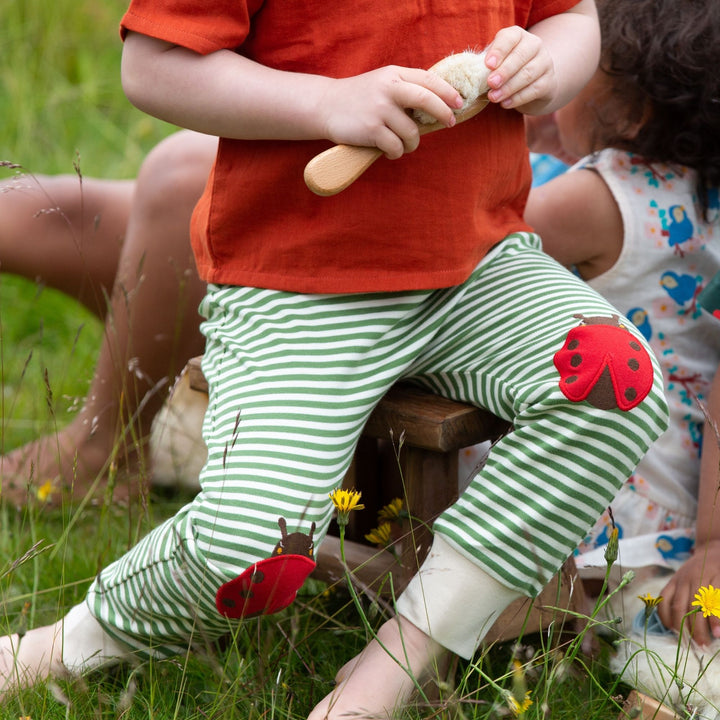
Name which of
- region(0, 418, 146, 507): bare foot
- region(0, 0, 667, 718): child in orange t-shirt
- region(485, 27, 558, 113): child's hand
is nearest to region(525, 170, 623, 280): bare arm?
region(0, 0, 667, 718): child in orange t-shirt

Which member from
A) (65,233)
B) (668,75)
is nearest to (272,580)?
(668,75)

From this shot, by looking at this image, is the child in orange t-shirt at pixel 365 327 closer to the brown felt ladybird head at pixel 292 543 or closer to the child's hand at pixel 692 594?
the brown felt ladybird head at pixel 292 543

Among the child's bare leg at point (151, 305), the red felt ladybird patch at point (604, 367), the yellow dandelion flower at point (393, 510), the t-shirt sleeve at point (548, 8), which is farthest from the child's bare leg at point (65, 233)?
the red felt ladybird patch at point (604, 367)

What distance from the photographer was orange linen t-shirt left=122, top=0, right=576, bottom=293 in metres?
1.14

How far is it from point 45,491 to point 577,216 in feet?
3.18

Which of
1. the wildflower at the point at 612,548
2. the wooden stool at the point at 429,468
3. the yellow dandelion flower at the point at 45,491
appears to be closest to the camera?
the wildflower at the point at 612,548

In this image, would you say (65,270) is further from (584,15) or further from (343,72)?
(584,15)

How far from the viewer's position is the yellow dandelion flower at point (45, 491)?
168cm

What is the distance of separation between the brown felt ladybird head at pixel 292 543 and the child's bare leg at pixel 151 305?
0.67 meters

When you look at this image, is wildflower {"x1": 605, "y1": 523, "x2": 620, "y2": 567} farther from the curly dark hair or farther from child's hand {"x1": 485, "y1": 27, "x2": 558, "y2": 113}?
the curly dark hair

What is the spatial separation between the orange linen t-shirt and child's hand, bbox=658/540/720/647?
0.51m

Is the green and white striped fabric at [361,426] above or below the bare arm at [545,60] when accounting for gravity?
below

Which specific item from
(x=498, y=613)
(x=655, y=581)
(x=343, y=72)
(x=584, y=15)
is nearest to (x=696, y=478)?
(x=655, y=581)

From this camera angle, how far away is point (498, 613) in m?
1.13
